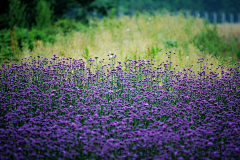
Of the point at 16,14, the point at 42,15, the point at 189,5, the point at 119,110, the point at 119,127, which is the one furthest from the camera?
the point at 189,5

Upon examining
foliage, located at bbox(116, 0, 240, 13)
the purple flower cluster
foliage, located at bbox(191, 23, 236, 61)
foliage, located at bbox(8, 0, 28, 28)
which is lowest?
the purple flower cluster

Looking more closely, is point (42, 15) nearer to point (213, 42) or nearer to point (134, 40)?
point (134, 40)

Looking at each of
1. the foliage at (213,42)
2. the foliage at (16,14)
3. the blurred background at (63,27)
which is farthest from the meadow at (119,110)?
the foliage at (16,14)

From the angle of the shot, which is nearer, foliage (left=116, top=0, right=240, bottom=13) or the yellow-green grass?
the yellow-green grass

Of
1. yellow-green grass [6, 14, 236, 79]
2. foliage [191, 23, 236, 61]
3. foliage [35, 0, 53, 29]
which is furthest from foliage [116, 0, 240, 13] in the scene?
foliage [191, 23, 236, 61]

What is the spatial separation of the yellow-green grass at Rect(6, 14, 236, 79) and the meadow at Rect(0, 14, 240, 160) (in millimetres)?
65

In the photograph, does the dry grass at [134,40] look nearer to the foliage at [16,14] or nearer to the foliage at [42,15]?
the foliage at [42,15]

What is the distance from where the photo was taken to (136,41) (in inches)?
413

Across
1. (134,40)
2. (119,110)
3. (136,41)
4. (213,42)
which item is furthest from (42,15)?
(119,110)

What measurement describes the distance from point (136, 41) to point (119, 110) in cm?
603

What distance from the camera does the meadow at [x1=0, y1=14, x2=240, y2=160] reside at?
4102 mm

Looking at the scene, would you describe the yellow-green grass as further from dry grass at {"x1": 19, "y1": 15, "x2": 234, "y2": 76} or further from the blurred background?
the blurred background

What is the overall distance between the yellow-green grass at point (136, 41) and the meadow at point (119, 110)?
0.21 ft

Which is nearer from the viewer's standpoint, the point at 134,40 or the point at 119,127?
the point at 119,127
